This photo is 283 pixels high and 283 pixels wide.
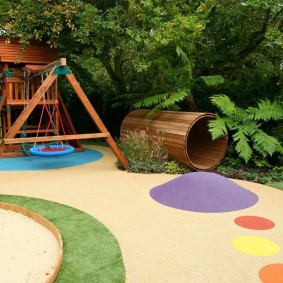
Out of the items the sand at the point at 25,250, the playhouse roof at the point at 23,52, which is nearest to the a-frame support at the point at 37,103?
the playhouse roof at the point at 23,52

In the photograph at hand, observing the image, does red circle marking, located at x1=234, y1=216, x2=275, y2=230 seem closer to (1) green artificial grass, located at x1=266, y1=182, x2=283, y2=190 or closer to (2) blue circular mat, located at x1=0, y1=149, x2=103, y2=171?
(1) green artificial grass, located at x1=266, y1=182, x2=283, y2=190

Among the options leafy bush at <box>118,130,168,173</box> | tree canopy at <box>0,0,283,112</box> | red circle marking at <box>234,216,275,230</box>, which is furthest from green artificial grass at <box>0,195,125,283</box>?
tree canopy at <box>0,0,283,112</box>

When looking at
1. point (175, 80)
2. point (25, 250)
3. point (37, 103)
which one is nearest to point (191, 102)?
point (175, 80)

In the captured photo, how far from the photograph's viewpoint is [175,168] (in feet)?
23.5

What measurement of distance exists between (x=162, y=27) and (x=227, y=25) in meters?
2.64

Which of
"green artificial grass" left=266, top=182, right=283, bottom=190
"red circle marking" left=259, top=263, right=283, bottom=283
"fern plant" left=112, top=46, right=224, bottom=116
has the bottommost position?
"green artificial grass" left=266, top=182, right=283, bottom=190

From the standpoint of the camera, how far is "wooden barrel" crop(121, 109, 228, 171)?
23.1ft

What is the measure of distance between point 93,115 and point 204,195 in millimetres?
3049

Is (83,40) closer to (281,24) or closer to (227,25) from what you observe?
(227,25)

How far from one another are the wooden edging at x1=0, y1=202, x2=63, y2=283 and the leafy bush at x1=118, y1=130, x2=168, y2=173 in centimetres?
290

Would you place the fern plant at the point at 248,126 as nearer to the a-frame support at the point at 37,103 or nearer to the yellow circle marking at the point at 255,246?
the a-frame support at the point at 37,103

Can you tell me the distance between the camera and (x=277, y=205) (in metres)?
5.04

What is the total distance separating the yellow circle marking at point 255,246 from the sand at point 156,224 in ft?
0.23

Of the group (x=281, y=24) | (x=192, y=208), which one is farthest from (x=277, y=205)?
(x=281, y=24)
